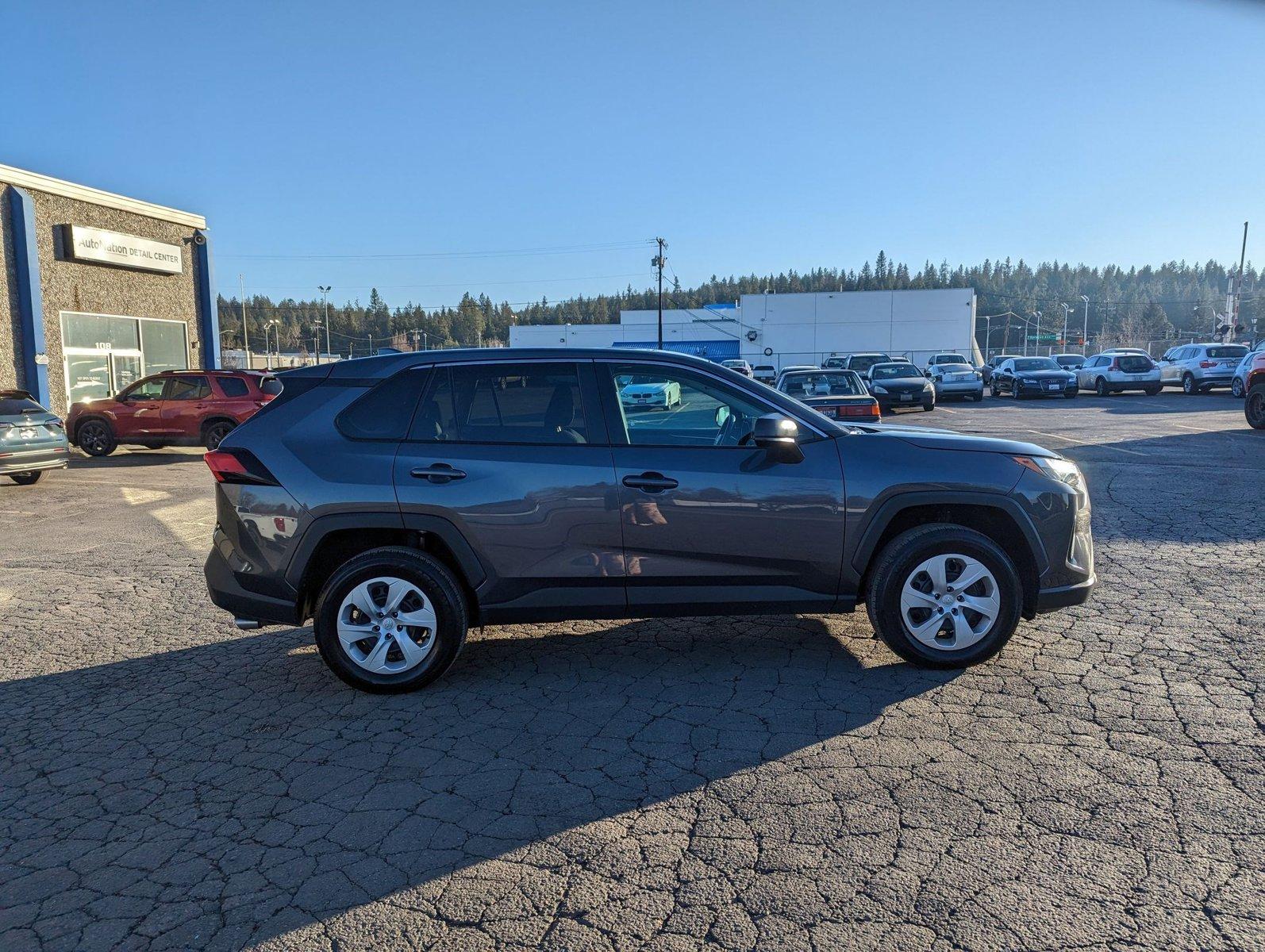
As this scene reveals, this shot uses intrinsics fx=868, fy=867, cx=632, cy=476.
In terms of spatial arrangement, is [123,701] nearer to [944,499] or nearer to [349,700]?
[349,700]

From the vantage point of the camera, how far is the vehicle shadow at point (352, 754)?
9.88 ft

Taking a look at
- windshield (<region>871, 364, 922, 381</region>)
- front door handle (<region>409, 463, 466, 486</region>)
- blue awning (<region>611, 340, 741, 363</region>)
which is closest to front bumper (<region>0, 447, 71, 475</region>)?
front door handle (<region>409, 463, 466, 486</region>)

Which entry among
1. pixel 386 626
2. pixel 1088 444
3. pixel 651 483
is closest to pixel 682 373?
pixel 651 483

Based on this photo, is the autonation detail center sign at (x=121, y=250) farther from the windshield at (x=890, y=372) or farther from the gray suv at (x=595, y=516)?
the gray suv at (x=595, y=516)

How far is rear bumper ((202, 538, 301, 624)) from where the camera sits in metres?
4.66

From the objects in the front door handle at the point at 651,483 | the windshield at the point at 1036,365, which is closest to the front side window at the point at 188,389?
the front door handle at the point at 651,483

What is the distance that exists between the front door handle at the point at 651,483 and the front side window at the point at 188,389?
15.3 m

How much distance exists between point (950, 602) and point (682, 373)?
6.31ft

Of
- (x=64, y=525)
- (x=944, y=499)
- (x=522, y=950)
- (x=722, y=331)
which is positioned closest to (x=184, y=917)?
(x=522, y=950)

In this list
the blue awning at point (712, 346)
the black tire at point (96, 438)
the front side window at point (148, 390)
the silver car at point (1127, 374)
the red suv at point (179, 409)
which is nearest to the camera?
the red suv at point (179, 409)

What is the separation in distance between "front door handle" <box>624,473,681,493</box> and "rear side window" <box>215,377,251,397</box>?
48.9 ft

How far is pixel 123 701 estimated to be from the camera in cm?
467

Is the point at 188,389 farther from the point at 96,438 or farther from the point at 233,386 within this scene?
the point at 96,438

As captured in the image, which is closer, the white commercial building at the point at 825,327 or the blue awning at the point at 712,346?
the white commercial building at the point at 825,327
